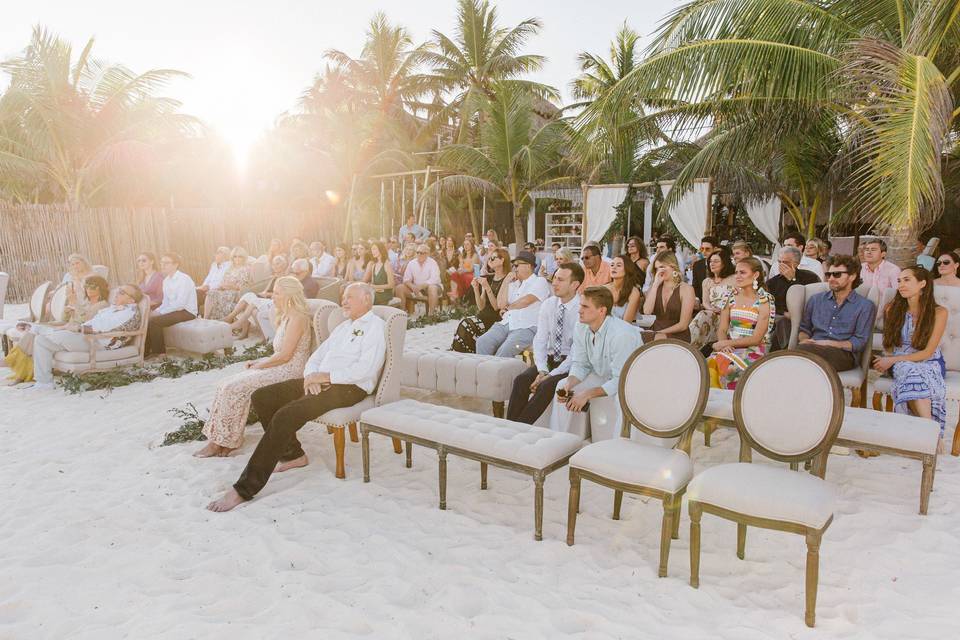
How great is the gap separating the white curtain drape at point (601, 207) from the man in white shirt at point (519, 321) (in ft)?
27.2

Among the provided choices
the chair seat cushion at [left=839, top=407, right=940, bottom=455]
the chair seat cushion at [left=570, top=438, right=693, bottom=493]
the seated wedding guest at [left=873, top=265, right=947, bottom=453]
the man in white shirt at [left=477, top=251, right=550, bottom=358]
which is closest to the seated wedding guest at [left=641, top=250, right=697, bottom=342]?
the man in white shirt at [left=477, top=251, right=550, bottom=358]

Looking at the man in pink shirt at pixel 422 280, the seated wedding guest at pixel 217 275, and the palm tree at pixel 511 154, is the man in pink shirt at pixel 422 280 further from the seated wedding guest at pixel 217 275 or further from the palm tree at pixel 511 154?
the palm tree at pixel 511 154

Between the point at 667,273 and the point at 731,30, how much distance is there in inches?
146

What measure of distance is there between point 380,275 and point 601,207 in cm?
637

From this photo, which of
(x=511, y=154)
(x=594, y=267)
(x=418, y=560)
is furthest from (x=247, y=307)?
(x=511, y=154)

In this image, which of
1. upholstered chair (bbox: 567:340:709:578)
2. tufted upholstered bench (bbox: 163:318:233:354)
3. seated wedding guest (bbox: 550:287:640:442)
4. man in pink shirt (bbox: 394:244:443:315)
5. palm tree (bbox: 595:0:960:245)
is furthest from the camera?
man in pink shirt (bbox: 394:244:443:315)

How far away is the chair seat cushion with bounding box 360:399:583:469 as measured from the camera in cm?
344

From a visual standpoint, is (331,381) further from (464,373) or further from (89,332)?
(89,332)

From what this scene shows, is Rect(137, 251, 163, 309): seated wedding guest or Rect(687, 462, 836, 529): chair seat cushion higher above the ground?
Rect(137, 251, 163, 309): seated wedding guest

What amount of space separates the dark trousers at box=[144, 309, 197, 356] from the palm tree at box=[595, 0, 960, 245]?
631 cm

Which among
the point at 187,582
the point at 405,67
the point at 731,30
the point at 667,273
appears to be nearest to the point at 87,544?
the point at 187,582

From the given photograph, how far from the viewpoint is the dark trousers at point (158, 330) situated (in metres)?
7.88

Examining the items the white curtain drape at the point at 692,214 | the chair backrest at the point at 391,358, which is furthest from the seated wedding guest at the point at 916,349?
the white curtain drape at the point at 692,214

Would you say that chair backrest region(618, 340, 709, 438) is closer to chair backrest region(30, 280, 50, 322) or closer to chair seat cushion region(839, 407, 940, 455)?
chair seat cushion region(839, 407, 940, 455)
